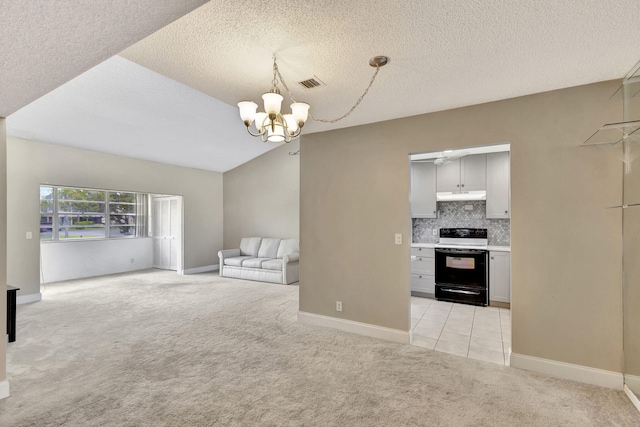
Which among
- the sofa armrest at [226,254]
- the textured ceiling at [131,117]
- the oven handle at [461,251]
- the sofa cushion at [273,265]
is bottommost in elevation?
the sofa cushion at [273,265]

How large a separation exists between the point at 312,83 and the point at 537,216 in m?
2.30

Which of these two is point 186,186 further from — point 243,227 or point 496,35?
point 496,35

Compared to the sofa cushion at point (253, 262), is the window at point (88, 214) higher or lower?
higher

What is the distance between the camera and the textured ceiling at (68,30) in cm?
106

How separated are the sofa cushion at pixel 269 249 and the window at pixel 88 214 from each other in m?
3.71

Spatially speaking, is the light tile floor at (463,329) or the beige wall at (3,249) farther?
the light tile floor at (463,329)

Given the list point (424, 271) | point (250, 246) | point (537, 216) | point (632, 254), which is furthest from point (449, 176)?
point (250, 246)

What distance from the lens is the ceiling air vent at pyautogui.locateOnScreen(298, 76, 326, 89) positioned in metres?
2.38

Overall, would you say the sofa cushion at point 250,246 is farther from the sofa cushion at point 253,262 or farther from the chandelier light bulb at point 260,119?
the chandelier light bulb at point 260,119

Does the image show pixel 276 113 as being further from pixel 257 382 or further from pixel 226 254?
pixel 226 254

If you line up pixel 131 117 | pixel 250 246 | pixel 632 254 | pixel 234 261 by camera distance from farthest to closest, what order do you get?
pixel 250 246 → pixel 234 261 → pixel 131 117 → pixel 632 254

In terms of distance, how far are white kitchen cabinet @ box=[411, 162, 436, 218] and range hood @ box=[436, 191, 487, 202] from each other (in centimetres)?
15

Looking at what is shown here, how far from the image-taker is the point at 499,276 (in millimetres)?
4395

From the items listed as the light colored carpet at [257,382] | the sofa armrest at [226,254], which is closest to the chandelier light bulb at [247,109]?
the light colored carpet at [257,382]
